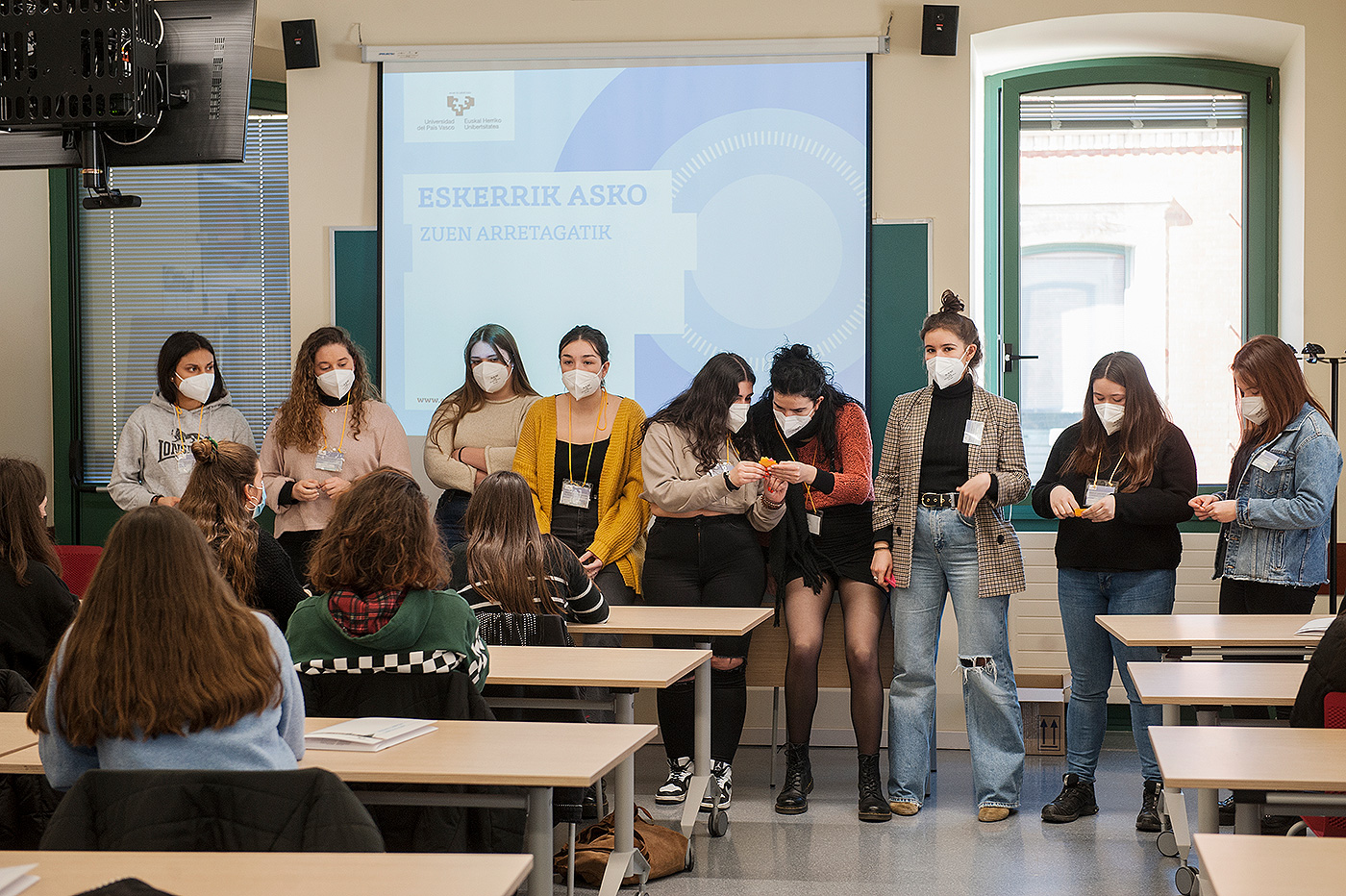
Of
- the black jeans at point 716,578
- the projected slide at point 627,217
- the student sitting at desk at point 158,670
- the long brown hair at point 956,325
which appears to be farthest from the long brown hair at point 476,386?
the student sitting at desk at point 158,670

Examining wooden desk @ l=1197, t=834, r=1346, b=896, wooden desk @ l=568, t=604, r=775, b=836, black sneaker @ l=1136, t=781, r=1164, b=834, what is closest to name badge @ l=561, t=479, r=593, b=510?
wooden desk @ l=568, t=604, r=775, b=836

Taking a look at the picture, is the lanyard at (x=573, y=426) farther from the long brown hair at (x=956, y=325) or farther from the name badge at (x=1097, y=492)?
the name badge at (x=1097, y=492)

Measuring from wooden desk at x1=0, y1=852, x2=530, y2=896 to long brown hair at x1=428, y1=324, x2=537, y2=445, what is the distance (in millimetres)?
3471

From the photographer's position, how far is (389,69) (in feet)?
18.5

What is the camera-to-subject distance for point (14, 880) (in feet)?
4.99

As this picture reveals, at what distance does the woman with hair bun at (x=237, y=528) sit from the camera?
3.38 meters

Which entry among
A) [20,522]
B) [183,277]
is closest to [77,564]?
[183,277]

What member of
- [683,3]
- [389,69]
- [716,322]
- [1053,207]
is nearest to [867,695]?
[716,322]

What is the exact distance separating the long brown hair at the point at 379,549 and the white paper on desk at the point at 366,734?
1.05ft

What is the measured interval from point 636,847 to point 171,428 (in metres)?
2.76

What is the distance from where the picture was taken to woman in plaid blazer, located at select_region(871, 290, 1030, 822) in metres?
4.18

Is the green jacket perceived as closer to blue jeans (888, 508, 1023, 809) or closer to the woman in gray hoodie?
blue jeans (888, 508, 1023, 809)

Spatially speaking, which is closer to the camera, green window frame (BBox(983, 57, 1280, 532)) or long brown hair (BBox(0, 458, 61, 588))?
long brown hair (BBox(0, 458, 61, 588))

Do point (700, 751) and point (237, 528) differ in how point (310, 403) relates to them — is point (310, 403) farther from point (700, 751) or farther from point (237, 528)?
point (700, 751)
